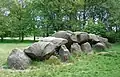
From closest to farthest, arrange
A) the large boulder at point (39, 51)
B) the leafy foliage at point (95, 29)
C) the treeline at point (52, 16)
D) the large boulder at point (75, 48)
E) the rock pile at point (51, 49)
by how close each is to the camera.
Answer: the rock pile at point (51, 49), the large boulder at point (39, 51), the large boulder at point (75, 48), the leafy foliage at point (95, 29), the treeline at point (52, 16)

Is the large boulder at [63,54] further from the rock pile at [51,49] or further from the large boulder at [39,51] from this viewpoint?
the large boulder at [39,51]

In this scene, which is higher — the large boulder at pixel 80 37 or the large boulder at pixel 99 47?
the large boulder at pixel 80 37

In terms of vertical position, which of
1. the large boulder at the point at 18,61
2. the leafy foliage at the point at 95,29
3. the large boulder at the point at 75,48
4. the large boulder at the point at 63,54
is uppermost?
the large boulder at the point at 18,61

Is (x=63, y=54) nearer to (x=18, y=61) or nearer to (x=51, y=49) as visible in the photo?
(x=51, y=49)

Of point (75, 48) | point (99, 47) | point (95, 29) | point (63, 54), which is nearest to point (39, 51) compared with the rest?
point (63, 54)

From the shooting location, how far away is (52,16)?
28.1 m

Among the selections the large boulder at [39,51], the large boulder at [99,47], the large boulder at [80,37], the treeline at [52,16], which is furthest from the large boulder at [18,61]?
the treeline at [52,16]

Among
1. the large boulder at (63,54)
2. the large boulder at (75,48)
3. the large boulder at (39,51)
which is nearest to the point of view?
the large boulder at (39,51)

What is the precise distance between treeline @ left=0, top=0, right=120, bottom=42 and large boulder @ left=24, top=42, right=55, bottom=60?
Answer: 16016 millimetres

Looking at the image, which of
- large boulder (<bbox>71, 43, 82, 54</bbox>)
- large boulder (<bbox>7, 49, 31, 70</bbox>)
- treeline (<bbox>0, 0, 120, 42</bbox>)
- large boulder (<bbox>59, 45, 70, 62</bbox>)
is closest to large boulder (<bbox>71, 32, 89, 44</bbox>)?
large boulder (<bbox>71, 43, 82, 54</bbox>)

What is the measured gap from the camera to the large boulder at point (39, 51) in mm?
9820

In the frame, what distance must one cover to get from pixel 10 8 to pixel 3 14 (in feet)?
4.43

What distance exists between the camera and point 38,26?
28828 millimetres

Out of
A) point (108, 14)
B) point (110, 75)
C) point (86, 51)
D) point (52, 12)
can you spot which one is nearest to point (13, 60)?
point (110, 75)
